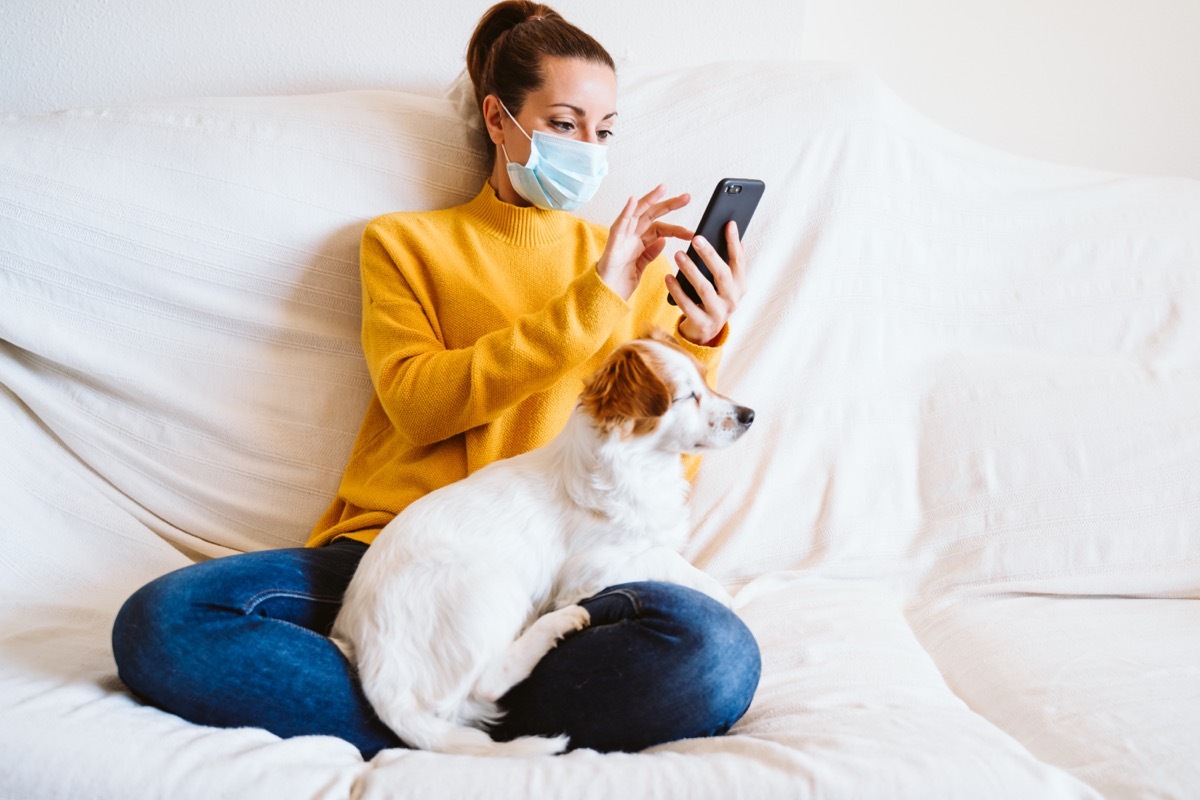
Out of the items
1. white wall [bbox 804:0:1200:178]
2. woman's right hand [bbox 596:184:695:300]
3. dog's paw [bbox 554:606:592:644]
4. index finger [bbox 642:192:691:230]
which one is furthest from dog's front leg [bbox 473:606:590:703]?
white wall [bbox 804:0:1200:178]

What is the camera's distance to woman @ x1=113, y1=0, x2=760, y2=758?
1147 mm

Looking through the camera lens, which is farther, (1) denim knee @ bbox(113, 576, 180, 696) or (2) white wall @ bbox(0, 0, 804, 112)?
(2) white wall @ bbox(0, 0, 804, 112)

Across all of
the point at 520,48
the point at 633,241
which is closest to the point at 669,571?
the point at 633,241

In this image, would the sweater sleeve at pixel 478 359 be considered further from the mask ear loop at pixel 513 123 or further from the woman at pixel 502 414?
the mask ear loop at pixel 513 123

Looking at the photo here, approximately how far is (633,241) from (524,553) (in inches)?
21.9

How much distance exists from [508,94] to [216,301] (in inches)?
28.6

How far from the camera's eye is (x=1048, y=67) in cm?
249

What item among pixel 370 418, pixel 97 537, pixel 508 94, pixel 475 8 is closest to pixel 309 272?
pixel 370 418

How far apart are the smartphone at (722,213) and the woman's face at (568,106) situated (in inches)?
11.2

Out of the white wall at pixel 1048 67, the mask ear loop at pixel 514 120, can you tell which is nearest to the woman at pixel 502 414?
the mask ear loop at pixel 514 120

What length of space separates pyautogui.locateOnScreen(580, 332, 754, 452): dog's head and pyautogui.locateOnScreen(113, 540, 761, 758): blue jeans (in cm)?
24

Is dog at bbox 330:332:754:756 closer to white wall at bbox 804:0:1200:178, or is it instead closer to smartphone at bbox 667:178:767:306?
smartphone at bbox 667:178:767:306

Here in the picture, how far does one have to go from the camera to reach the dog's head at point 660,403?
4.20ft

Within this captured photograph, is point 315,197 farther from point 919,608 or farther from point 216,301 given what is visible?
point 919,608
